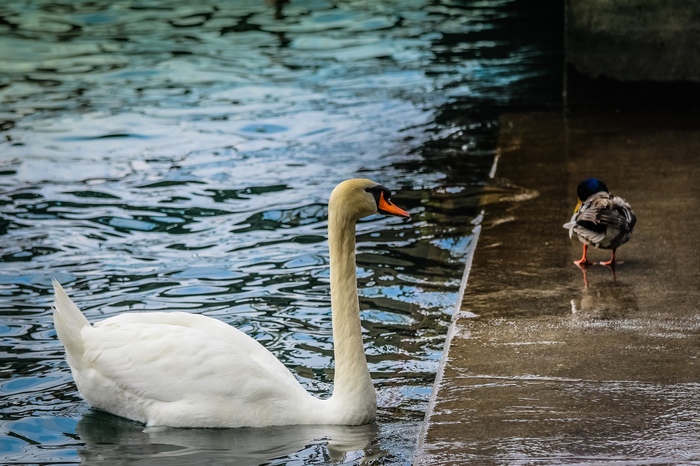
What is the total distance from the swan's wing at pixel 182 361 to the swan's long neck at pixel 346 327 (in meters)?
0.31

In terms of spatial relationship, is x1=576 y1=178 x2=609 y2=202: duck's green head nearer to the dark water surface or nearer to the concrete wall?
the dark water surface

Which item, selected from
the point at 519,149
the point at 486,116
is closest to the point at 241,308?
the point at 519,149

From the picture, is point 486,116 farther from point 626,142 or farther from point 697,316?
point 697,316

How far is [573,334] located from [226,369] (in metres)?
2.13

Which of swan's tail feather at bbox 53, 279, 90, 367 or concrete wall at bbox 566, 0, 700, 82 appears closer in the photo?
swan's tail feather at bbox 53, 279, 90, 367

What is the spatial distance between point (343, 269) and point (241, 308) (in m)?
2.03

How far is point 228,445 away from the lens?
604cm

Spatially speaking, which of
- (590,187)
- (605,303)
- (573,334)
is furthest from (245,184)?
(573,334)

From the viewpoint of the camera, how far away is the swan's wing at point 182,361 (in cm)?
621

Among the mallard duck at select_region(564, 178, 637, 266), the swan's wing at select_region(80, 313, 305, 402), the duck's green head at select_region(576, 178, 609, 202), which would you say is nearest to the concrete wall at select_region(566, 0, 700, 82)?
the duck's green head at select_region(576, 178, 609, 202)

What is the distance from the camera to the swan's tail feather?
6477 millimetres

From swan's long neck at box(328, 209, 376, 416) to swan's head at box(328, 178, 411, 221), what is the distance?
46 mm

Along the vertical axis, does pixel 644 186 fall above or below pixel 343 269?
below

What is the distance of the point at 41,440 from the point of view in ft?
20.2
